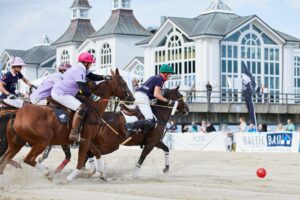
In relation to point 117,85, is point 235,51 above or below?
above

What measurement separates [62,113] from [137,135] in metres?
2.78

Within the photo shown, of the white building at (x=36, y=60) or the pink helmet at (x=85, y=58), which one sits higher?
the white building at (x=36, y=60)

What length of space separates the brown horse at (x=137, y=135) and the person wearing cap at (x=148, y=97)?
0.17 meters

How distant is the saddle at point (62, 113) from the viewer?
15.9 metres

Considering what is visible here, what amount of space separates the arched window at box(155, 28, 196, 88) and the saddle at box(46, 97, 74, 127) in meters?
A: 44.4

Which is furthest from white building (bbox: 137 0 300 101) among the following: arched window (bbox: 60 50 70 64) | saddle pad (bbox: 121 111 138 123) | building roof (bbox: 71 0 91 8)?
saddle pad (bbox: 121 111 138 123)

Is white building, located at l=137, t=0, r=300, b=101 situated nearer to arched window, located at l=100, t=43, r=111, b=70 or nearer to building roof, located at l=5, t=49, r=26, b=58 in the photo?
arched window, located at l=100, t=43, r=111, b=70

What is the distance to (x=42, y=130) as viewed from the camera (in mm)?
15492

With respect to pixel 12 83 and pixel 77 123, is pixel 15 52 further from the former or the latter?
pixel 77 123

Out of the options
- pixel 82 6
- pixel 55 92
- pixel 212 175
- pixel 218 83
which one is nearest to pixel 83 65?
pixel 55 92

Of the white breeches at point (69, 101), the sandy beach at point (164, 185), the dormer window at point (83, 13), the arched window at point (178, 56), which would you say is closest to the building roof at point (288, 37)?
the arched window at point (178, 56)

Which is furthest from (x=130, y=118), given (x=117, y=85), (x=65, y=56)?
(x=65, y=56)

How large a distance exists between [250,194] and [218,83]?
4608 cm

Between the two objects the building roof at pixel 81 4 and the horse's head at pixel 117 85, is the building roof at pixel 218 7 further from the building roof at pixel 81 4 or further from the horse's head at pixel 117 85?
the horse's head at pixel 117 85
